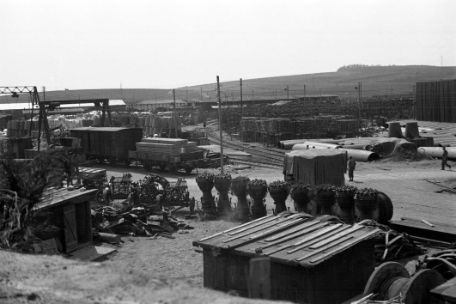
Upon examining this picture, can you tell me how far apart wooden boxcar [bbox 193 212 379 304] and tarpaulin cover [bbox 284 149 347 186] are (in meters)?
10.6

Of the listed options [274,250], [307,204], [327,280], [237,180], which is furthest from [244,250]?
[237,180]

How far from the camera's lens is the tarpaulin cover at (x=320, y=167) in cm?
2194

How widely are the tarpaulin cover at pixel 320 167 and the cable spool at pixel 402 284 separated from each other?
39.3 ft

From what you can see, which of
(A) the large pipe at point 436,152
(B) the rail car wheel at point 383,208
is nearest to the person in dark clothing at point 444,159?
(A) the large pipe at point 436,152

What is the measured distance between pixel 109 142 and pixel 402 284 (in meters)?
28.2

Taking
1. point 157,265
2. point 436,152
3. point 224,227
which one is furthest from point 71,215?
point 436,152

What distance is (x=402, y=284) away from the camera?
9.29 metres

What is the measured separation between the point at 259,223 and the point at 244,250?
191 centimetres

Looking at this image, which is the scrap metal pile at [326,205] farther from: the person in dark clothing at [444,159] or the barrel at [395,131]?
the barrel at [395,131]

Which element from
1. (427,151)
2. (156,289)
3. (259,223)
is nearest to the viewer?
(156,289)

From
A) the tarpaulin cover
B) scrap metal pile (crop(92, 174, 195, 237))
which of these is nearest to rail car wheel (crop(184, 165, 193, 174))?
scrap metal pile (crop(92, 174, 195, 237))

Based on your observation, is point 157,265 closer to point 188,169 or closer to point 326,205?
point 326,205

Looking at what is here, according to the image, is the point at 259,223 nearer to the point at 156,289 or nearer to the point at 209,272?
the point at 209,272

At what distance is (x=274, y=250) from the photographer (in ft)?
32.6
